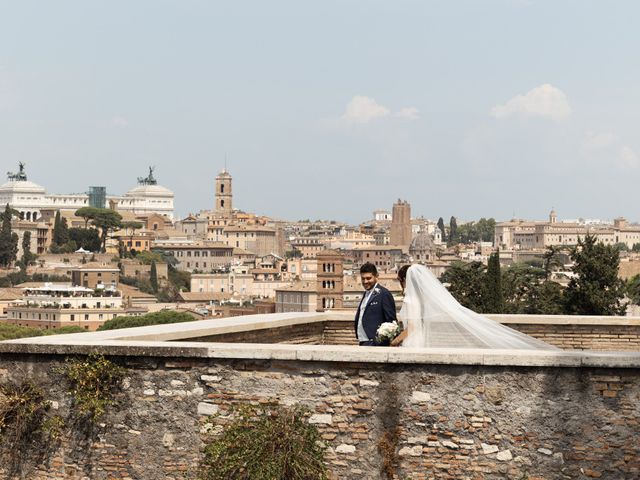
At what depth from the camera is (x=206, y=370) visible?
5.98 meters

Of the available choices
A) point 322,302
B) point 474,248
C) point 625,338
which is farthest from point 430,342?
point 474,248

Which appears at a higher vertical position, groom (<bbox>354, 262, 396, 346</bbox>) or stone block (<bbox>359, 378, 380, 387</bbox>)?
groom (<bbox>354, 262, 396, 346</bbox>)

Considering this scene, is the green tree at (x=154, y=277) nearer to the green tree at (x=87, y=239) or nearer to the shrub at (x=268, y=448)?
the green tree at (x=87, y=239)

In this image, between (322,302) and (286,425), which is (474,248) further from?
(286,425)

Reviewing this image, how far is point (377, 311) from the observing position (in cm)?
683

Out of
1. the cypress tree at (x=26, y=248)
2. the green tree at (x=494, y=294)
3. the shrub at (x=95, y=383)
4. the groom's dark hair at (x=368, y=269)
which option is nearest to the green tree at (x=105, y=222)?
the cypress tree at (x=26, y=248)

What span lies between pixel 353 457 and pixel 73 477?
147cm

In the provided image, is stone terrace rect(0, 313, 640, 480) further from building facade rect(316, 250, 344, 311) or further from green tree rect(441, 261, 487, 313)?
building facade rect(316, 250, 344, 311)

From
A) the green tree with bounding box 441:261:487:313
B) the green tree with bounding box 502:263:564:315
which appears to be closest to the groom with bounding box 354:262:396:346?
the green tree with bounding box 502:263:564:315

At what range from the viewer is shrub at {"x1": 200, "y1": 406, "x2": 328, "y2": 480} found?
5734mm

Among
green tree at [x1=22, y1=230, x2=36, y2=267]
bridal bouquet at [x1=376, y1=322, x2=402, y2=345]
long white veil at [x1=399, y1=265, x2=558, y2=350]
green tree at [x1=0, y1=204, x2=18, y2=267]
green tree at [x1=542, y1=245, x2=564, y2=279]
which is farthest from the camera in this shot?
green tree at [x1=22, y1=230, x2=36, y2=267]

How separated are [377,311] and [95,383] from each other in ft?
5.39

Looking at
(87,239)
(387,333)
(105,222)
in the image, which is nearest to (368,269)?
A: (387,333)

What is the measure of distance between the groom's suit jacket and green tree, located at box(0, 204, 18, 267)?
Answer: 132607 mm
